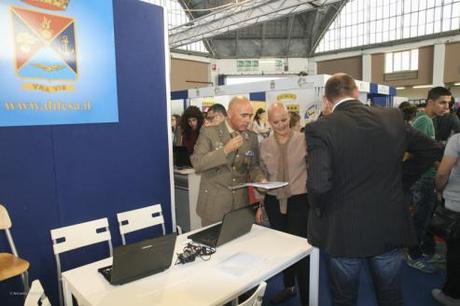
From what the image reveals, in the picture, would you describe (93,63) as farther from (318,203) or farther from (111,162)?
(318,203)

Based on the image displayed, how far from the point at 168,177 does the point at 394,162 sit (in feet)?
5.84

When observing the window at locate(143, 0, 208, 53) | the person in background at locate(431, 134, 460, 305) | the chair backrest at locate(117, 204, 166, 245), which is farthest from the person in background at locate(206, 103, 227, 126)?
the window at locate(143, 0, 208, 53)

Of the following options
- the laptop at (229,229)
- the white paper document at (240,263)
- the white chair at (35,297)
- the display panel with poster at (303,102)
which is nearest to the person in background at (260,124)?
the display panel with poster at (303,102)

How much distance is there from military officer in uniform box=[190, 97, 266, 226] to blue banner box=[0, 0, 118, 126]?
2.47ft

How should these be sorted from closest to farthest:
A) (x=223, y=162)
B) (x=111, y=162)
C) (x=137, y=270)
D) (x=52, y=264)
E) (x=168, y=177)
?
(x=137, y=270)
(x=223, y=162)
(x=52, y=264)
(x=111, y=162)
(x=168, y=177)

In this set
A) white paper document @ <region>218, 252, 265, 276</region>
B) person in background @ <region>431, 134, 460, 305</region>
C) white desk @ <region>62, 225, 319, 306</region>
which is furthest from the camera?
person in background @ <region>431, 134, 460, 305</region>

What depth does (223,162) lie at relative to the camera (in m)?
2.02

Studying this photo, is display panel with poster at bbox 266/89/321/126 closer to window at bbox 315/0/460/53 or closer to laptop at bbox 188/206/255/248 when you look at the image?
laptop at bbox 188/206/255/248

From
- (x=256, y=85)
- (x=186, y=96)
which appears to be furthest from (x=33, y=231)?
(x=186, y=96)

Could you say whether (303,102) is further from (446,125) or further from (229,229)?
(229,229)

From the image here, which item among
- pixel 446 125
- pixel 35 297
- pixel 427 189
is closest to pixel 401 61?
pixel 446 125

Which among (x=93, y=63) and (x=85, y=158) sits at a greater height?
(x=93, y=63)

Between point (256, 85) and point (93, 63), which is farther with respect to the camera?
point (256, 85)

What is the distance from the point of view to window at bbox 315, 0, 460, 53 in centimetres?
1180
